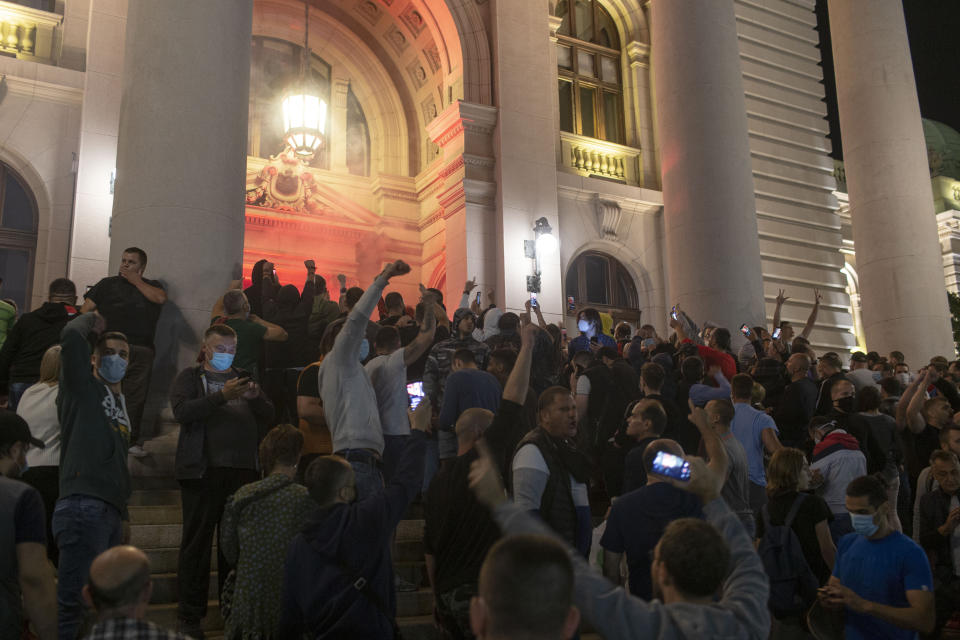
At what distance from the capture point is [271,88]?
19406 millimetres

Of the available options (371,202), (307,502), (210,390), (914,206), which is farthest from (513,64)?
(307,502)

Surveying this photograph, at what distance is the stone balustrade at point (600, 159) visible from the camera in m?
19.7

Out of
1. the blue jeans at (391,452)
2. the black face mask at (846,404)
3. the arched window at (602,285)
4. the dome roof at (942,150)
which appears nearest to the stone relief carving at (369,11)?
the arched window at (602,285)

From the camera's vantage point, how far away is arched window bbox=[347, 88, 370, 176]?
2019 cm

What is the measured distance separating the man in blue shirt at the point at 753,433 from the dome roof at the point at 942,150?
30363mm

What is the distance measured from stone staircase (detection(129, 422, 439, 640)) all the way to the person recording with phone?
0.32 meters

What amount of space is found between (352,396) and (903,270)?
52.0 ft

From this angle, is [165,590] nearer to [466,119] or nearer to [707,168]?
[707,168]

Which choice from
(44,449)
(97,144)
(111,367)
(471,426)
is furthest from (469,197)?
(471,426)

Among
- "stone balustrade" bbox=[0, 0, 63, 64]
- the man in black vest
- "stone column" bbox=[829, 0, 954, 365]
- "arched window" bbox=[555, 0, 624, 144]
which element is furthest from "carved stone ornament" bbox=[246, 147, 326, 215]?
the man in black vest

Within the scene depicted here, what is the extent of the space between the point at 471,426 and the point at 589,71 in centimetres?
1735

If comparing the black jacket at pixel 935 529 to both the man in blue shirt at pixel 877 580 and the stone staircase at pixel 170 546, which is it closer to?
the man in blue shirt at pixel 877 580

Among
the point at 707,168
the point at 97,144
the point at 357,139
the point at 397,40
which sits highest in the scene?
the point at 397,40

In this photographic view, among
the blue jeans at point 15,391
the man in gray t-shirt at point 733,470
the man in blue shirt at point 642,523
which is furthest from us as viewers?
the blue jeans at point 15,391
